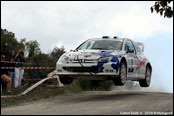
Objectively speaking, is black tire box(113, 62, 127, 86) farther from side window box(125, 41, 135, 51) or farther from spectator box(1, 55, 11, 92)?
spectator box(1, 55, 11, 92)

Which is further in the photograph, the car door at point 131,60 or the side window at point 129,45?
the side window at point 129,45

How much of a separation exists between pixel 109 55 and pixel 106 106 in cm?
217

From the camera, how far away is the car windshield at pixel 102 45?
12688 millimetres

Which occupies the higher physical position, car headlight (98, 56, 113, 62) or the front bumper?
car headlight (98, 56, 113, 62)

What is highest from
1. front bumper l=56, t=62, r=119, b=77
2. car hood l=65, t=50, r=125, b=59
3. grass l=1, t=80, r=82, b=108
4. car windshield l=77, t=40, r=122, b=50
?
car windshield l=77, t=40, r=122, b=50

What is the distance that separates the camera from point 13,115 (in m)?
8.72

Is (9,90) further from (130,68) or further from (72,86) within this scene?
(130,68)

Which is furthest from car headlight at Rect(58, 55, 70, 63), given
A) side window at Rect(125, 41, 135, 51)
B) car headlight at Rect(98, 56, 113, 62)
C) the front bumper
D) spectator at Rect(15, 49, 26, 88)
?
spectator at Rect(15, 49, 26, 88)

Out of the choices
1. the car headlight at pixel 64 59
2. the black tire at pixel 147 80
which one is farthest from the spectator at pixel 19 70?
the black tire at pixel 147 80

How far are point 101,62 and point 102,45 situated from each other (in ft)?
4.52

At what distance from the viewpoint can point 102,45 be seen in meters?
12.8

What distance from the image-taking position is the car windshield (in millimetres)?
12688

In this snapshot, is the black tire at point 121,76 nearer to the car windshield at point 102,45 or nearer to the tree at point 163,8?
the car windshield at point 102,45

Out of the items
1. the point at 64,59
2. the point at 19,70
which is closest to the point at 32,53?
the point at 19,70
